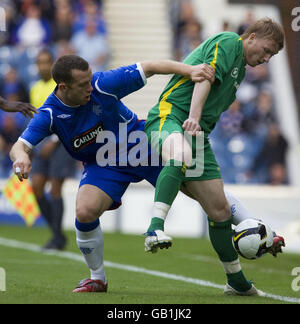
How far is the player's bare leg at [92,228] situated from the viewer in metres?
5.90

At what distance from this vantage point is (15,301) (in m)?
5.27

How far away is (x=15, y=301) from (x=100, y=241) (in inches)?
40.7

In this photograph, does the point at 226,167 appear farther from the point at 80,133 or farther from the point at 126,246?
the point at 80,133

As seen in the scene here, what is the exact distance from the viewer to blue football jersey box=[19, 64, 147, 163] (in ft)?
19.1

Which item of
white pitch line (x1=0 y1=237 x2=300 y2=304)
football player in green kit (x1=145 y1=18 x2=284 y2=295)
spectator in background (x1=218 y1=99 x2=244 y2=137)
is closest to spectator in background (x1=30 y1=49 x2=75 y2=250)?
white pitch line (x1=0 y1=237 x2=300 y2=304)

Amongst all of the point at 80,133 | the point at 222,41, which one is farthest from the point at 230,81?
the point at 80,133

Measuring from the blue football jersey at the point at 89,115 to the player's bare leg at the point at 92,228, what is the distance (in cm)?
32

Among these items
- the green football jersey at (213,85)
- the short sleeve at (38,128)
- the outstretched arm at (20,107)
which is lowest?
the short sleeve at (38,128)

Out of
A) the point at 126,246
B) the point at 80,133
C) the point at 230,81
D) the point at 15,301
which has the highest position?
the point at 230,81

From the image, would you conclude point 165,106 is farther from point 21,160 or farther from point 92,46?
point 92,46

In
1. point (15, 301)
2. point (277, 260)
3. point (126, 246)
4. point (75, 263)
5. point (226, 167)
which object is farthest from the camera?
point (226, 167)

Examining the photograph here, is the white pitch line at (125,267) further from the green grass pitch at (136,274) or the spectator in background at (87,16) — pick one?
the spectator in background at (87,16)

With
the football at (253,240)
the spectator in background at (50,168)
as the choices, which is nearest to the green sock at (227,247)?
the football at (253,240)

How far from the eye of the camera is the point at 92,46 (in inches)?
661
